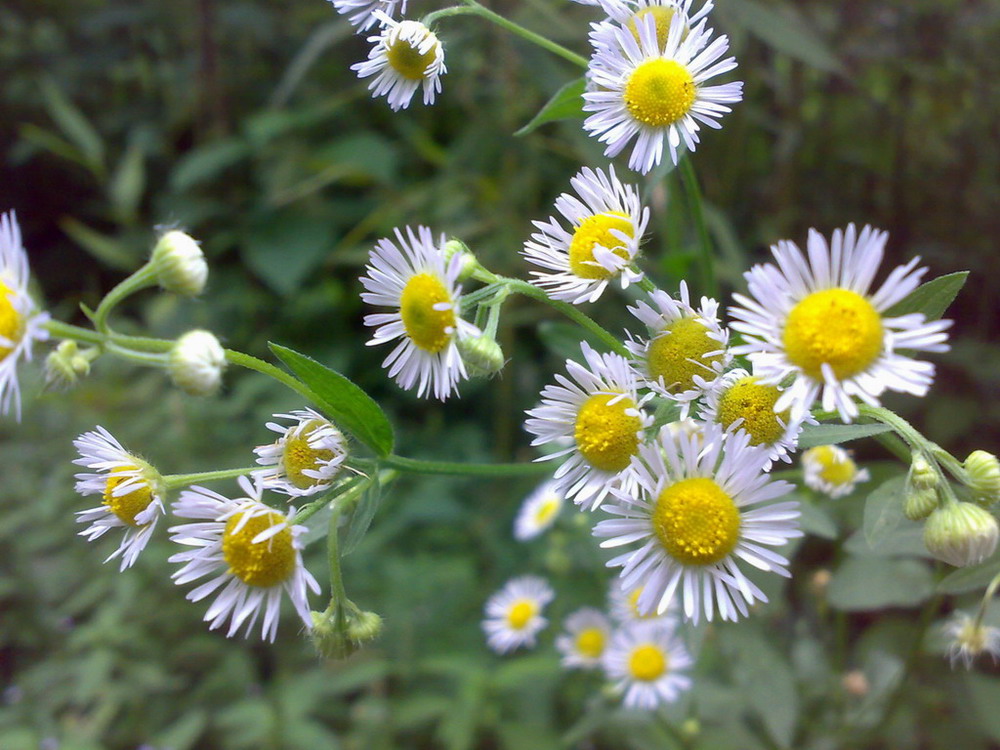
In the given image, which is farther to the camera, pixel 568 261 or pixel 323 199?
pixel 323 199

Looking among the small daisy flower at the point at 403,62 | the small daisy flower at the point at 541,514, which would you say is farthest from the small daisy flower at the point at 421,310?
the small daisy flower at the point at 541,514

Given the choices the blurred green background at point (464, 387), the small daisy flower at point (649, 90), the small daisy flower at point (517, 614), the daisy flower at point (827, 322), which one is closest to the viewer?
the daisy flower at point (827, 322)

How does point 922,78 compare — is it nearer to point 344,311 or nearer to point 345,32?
point 345,32

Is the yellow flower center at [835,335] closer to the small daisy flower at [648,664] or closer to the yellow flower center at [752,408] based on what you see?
the yellow flower center at [752,408]

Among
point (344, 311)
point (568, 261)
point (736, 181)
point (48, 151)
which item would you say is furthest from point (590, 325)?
point (48, 151)

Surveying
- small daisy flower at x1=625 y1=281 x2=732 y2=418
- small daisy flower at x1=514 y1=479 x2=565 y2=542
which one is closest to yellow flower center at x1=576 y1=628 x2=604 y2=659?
small daisy flower at x1=514 y1=479 x2=565 y2=542

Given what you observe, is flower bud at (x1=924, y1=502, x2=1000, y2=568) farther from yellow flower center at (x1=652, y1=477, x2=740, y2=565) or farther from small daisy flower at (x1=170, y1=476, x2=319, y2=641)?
small daisy flower at (x1=170, y1=476, x2=319, y2=641)

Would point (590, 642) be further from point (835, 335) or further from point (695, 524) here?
point (835, 335)
